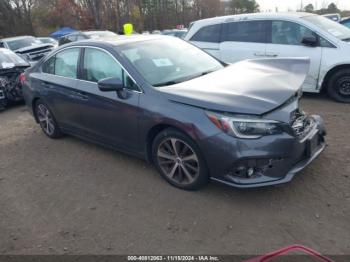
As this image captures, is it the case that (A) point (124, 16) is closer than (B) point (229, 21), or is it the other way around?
(B) point (229, 21)

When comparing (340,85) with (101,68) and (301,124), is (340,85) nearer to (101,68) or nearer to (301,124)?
(301,124)

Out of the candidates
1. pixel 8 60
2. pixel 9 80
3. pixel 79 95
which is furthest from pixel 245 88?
pixel 8 60

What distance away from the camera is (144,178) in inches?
172

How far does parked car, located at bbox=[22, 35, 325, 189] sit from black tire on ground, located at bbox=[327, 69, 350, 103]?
2562 mm

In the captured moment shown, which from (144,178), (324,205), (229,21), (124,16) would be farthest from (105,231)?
(124,16)

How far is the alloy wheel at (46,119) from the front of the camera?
229 inches

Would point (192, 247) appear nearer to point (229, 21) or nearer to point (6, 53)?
point (229, 21)

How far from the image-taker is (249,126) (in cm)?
336

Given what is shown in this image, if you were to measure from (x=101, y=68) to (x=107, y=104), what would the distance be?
505 mm

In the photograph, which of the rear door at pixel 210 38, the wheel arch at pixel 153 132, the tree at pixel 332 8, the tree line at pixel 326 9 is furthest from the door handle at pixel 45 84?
the tree at pixel 332 8

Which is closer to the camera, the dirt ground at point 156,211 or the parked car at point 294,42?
the dirt ground at point 156,211

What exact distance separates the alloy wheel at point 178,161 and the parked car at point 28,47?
935 cm

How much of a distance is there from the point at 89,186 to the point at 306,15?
17.4 feet

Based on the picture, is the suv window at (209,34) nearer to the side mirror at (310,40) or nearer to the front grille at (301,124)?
the side mirror at (310,40)
